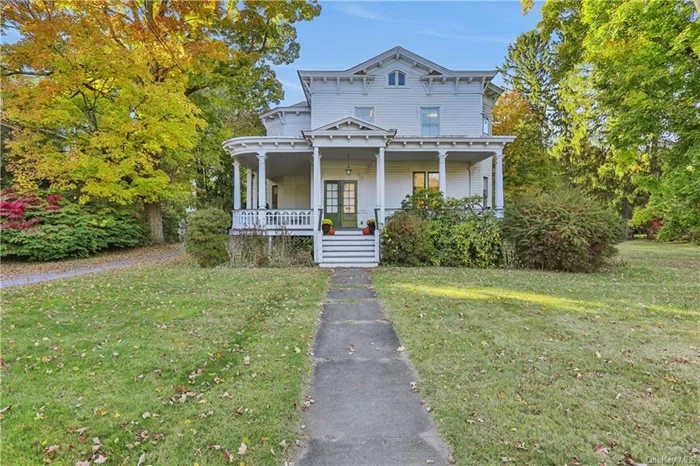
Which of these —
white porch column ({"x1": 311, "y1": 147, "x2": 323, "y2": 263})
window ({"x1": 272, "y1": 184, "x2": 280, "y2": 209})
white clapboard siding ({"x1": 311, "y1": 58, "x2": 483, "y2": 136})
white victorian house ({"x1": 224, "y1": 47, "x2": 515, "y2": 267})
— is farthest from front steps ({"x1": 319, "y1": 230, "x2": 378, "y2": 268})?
window ({"x1": 272, "y1": 184, "x2": 280, "y2": 209})

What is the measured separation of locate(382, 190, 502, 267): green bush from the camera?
11344mm

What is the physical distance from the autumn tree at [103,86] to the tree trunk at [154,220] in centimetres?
244

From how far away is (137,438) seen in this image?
2.60 meters

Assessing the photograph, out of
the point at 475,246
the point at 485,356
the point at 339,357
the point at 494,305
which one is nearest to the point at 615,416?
the point at 485,356

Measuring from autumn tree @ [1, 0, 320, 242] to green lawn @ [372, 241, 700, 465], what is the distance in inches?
426

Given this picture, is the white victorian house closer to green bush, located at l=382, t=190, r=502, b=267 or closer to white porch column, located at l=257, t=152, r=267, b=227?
white porch column, located at l=257, t=152, r=267, b=227

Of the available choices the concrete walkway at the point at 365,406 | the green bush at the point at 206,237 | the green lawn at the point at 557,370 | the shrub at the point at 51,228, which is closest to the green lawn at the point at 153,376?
the concrete walkway at the point at 365,406

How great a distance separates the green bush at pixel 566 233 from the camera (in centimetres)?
1038

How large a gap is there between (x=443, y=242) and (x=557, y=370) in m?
7.94

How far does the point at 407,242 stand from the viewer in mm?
11305

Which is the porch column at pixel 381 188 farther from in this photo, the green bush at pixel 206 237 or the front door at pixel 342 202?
the green bush at pixel 206 237

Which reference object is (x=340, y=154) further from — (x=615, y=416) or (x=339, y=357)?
(x=615, y=416)

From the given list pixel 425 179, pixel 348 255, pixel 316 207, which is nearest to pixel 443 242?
pixel 348 255

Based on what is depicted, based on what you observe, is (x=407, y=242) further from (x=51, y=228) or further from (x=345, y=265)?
(x=51, y=228)
